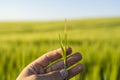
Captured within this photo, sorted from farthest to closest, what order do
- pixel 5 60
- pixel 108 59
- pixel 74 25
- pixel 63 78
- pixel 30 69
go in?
1. pixel 74 25
2. pixel 108 59
3. pixel 5 60
4. pixel 30 69
5. pixel 63 78

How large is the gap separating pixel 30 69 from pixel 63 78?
195mm

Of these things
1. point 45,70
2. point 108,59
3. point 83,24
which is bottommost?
point 83,24

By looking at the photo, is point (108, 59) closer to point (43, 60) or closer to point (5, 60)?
point (5, 60)

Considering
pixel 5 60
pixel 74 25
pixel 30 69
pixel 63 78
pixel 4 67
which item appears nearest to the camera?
pixel 63 78

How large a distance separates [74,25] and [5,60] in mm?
17617

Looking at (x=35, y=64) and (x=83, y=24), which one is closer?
(x=35, y=64)

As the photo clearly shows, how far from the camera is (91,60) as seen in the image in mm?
2418

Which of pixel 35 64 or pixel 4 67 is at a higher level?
pixel 35 64

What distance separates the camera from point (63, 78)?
0.91 metres

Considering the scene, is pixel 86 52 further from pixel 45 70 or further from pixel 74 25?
pixel 74 25

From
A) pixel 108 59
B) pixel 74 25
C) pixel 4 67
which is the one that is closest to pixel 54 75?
pixel 4 67

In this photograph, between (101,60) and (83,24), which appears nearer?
(101,60)

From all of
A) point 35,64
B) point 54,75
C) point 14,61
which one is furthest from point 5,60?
point 54,75

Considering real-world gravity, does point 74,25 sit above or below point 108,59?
below
